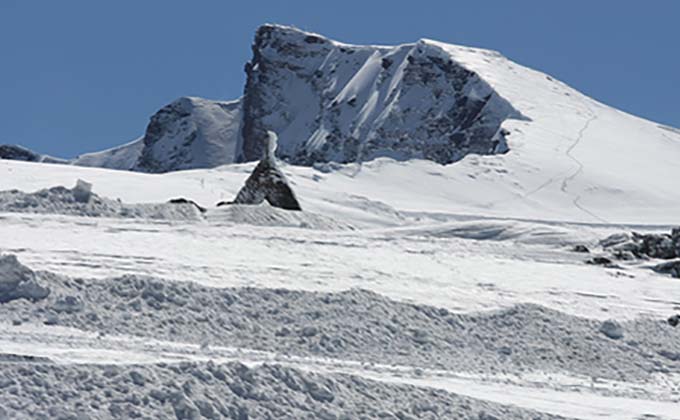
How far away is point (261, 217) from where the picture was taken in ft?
103

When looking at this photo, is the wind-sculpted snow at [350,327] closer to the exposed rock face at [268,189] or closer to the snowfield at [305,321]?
the snowfield at [305,321]

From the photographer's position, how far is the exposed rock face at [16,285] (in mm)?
15643

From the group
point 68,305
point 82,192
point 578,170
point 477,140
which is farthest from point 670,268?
point 477,140

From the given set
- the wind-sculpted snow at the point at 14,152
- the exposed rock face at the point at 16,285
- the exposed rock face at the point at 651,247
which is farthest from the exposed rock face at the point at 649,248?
the wind-sculpted snow at the point at 14,152

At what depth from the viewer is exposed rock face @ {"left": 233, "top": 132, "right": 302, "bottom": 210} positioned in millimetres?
36594

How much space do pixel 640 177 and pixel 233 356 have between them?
84764mm

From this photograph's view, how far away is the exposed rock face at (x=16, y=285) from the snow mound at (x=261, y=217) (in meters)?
13.3

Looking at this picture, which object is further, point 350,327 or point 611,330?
point 611,330

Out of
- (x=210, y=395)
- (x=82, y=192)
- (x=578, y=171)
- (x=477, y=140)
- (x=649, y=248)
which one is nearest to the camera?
(x=210, y=395)

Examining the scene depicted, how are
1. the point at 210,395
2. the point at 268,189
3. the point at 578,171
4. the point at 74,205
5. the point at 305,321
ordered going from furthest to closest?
the point at 578,171 < the point at 268,189 < the point at 74,205 < the point at 305,321 < the point at 210,395

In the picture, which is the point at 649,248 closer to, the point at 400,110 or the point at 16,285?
the point at 16,285

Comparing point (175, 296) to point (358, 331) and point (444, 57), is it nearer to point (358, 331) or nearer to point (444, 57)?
point (358, 331)

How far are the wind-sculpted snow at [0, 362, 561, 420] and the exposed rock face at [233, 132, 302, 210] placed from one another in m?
24.8

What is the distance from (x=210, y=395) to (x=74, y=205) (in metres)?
17.3
